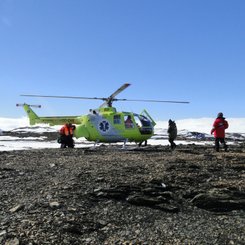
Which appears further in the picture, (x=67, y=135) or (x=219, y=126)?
(x=67, y=135)

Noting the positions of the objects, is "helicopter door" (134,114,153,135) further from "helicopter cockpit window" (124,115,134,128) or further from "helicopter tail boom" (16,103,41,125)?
"helicopter tail boom" (16,103,41,125)

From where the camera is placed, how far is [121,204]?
819 centimetres

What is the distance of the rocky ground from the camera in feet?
21.9

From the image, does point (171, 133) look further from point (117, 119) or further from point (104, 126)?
point (104, 126)

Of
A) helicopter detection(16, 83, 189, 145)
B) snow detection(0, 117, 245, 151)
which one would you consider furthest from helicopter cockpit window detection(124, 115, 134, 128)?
snow detection(0, 117, 245, 151)

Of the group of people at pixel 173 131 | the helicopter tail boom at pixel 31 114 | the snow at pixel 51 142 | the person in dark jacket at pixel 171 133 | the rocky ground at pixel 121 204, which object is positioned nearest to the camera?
the rocky ground at pixel 121 204

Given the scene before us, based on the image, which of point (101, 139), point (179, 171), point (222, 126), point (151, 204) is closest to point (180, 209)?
point (151, 204)

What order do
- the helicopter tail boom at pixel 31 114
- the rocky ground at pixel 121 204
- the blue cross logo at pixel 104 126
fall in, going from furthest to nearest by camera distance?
the helicopter tail boom at pixel 31 114 < the blue cross logo at pixel 104 126 < the rocky ground at pixel 121 204

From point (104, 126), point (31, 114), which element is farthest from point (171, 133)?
point (31, 114)

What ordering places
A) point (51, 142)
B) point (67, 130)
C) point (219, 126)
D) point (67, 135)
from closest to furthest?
point (219, 126) < point (67, 130) < point (67, 135) < point (51, 142)

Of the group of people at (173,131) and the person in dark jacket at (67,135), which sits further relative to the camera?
the person in dark jacket at (67,135)

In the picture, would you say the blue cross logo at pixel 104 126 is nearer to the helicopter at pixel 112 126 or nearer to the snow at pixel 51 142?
the helicopter at pixel 112 126

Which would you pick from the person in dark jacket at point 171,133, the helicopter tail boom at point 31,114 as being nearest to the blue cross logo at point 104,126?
the person in dark jacket at point 171,133

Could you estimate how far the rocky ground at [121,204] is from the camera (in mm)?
6676
